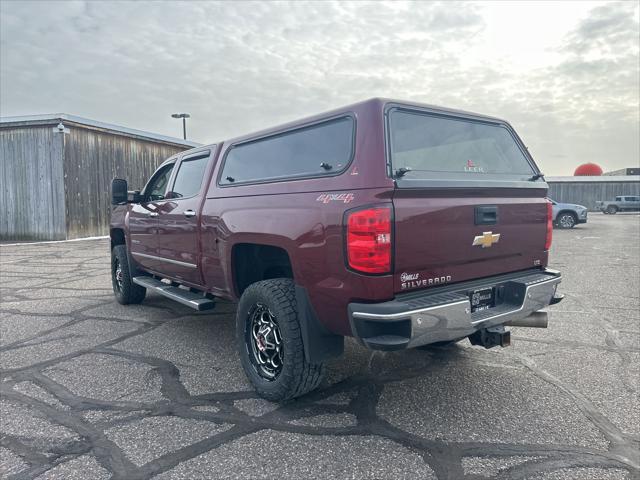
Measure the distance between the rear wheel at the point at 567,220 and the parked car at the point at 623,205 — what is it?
65.9 ft

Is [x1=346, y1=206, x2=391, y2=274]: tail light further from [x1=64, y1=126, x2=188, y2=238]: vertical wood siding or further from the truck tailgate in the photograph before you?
[x1=64, y1=126, x2=188, y2=238]: vertical wood siding

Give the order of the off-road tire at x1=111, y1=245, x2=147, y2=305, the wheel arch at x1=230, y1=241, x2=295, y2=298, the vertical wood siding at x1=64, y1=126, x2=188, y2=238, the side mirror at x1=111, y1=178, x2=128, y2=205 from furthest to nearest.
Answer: the vertical wood siding at x1=64, y1=126, x2=188, y2=238 < the off-road tire at x1=111, y1=245, x2=147, y2=305 < the side mirror at x1=111, y1=178, x2=128, y2=205 < the wheel arch at x1=230, y1=241, x2=295, y2=298

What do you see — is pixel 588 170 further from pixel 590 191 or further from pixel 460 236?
pixel 460 236

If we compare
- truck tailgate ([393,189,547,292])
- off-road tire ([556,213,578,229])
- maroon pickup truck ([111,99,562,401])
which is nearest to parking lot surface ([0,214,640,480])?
maroon pickup truck ([111,99,562,401])

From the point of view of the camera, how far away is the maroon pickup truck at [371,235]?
2766 mm

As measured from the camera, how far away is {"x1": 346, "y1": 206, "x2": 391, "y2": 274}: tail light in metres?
2.71

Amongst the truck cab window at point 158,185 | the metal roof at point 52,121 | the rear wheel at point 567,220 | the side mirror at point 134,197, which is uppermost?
the metal roof at point 52,121

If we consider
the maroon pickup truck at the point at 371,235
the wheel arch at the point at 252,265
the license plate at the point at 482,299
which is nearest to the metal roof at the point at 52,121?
the maroon pickup truck at the point at 371,235

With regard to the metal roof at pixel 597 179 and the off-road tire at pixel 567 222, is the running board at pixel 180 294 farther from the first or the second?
the metal roof at pixel 597 179

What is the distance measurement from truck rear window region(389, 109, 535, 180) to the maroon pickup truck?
12 mm

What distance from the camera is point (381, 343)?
269cm

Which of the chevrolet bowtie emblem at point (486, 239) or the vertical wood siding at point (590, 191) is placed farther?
the vertical wood siding at point (590, 191)

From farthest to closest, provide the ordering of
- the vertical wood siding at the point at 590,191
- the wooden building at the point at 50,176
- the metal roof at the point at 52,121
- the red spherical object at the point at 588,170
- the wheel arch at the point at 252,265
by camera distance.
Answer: the red spherical object at the point at 588,170
the vertical wood siding at the point at 590,191
the wooden building at the point at 50,176
the metal roof at the point at 52,121
the wheel arch at the point at 252,265

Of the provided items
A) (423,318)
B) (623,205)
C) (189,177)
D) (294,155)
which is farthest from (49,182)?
(623,205)
